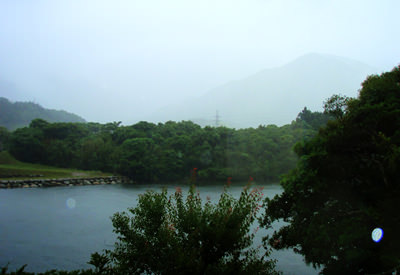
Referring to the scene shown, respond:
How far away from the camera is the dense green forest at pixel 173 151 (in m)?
51.2

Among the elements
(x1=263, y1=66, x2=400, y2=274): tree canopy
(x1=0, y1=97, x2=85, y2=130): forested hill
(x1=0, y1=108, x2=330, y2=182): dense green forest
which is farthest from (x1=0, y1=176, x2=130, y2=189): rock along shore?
(x1=0, y1=97, x2=85, y2=130): forested hill

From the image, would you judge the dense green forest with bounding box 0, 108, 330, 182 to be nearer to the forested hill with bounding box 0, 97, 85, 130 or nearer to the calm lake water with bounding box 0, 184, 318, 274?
the calm lake water with bounding box 0, 184, 318, 274

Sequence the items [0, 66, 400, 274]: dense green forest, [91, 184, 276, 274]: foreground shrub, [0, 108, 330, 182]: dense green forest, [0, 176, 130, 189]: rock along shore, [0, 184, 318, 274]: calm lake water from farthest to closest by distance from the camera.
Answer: [0, 108, 330, 182]: dense green forest → [0, 176, 130, 189]: rock along shore → [0, 184, 318, 274]: calm lake water → [0, 66, 400, 274]: dense green forest → [91, 184, 276, 274]: foreground shrub

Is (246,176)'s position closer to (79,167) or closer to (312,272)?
(79,167)

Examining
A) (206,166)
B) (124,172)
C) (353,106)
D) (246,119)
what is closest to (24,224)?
(353,106)

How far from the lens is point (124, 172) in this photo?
5444 centimetres

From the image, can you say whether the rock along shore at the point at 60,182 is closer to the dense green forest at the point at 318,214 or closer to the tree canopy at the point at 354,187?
the dense green forest at the point at 318,214

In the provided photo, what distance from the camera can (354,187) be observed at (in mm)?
9289

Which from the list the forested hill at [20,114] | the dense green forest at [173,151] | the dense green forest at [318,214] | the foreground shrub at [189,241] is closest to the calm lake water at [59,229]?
the dense green forest at [318,214]

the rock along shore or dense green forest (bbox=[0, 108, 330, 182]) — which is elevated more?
dense green forest (bbox=[0, 108, 330, 182])

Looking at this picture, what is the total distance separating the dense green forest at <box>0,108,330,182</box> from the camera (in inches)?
2016

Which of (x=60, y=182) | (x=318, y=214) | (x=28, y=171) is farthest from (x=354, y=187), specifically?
(x=28, y=171)

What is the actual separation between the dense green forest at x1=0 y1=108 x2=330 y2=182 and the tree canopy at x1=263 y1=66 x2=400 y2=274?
130ft

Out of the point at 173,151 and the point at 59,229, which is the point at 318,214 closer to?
the point at 59,229
